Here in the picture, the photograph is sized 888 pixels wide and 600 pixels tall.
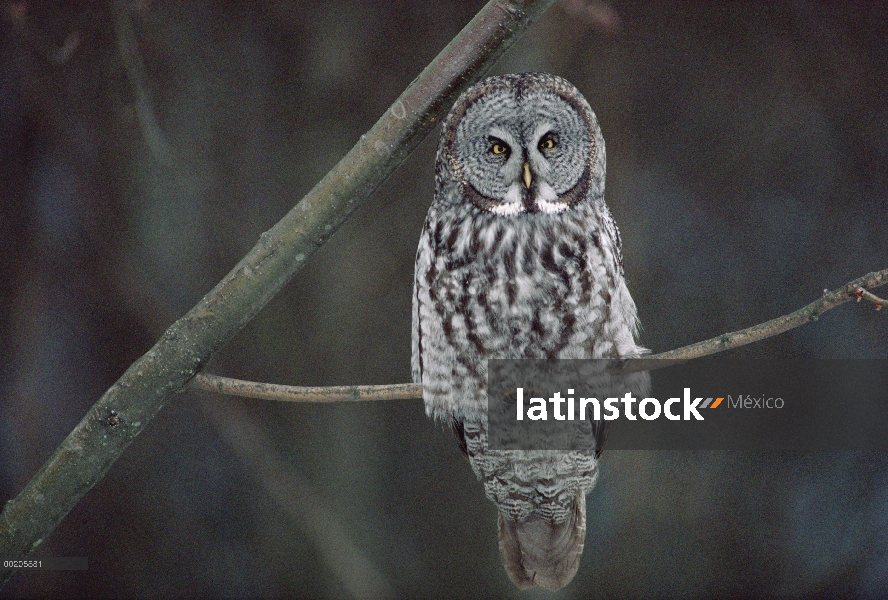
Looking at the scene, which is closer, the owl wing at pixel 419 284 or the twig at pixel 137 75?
the owl wing at pixel 419 284

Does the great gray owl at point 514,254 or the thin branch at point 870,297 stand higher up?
the great gray owl at point 514,254

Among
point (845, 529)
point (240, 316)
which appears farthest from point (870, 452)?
point (240, 316)

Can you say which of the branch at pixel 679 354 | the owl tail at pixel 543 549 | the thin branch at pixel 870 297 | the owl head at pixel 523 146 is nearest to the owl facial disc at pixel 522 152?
the owl head at pixel 523 146

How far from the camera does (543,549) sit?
134cm

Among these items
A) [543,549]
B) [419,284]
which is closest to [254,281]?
[419,284]

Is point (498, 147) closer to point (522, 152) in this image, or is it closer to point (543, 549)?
point (522, 152)

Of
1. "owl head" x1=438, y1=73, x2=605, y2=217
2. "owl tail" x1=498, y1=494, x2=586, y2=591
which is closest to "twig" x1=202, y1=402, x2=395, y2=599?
"owl tail" x1=498, y1=494, x2=586, y2=591

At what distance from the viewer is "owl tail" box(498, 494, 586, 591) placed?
4.41ft

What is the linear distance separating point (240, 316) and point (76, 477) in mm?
331

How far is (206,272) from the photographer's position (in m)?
1.59

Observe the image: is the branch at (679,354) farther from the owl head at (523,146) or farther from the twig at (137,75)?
the twig at (137,75)

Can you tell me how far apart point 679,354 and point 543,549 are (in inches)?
19.6

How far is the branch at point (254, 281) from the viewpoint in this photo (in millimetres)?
944

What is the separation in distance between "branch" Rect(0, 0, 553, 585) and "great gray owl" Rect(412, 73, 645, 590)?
14 cm
